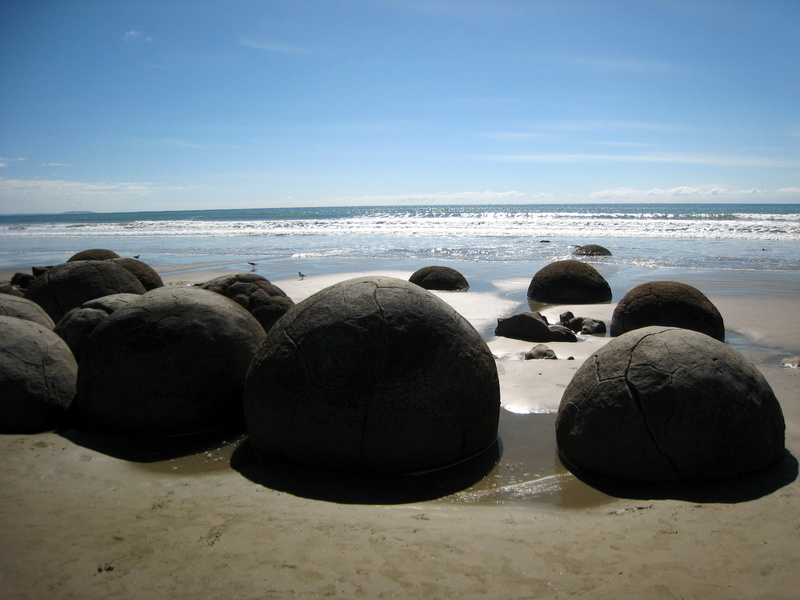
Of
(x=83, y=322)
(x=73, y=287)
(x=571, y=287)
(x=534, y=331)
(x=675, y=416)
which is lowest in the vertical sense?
(x=534, y=331)

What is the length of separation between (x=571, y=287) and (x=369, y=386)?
10902 mm

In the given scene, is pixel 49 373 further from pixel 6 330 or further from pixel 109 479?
pixel 109 479

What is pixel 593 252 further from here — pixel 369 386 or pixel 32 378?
pixel 32 378

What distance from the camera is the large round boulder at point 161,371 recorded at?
534 cm

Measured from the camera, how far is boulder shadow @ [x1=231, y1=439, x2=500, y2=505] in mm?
4219

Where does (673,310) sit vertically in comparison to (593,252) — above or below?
below

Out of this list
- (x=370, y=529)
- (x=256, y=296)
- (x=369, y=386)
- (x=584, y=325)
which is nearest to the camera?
(x=370, y=529)

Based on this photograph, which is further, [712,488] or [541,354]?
[541,354]

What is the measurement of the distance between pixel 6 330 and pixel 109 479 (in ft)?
7.20

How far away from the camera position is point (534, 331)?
9922 mm

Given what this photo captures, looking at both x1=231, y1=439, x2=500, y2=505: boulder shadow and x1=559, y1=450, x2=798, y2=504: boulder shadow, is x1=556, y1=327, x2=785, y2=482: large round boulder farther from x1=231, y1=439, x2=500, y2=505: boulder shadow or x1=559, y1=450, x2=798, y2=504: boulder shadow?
x1=231, y1=439, x2=500, y2=505: boulder shadow

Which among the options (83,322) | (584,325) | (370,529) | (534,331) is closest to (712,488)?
(370,529)

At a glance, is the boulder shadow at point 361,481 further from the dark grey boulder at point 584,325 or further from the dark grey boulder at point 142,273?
the dark grey boulder at point 142,273

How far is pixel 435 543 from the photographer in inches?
136
